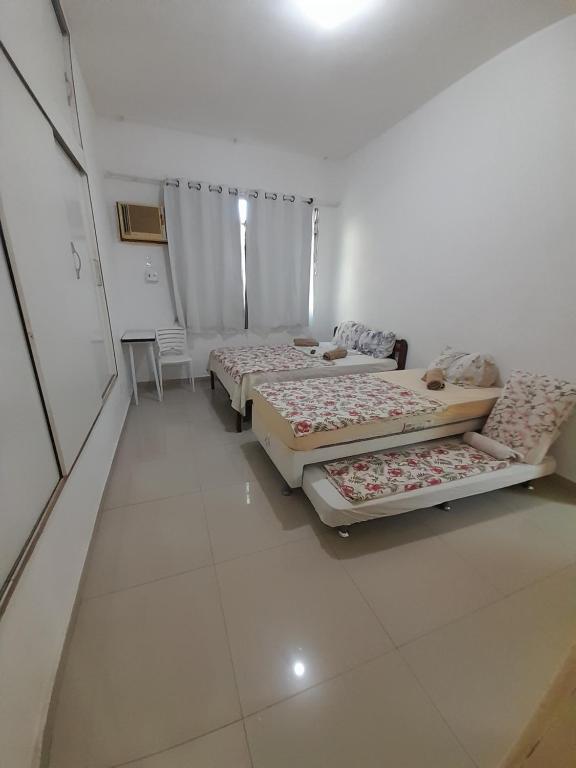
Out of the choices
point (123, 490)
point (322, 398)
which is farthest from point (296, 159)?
point (123, 490)

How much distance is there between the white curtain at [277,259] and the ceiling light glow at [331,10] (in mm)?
2037

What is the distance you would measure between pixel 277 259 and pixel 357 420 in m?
3.06

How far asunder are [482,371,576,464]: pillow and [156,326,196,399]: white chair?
322 cm

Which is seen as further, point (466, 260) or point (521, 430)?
point (466, 260)

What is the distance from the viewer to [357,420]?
1.95 meters

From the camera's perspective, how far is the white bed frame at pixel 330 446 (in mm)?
1883

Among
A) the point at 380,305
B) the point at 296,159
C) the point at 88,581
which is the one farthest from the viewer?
the point at 296,159

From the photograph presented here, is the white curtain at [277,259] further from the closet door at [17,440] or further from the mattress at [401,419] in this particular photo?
the closet door at [17,440]

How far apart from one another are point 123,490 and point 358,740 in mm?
1814

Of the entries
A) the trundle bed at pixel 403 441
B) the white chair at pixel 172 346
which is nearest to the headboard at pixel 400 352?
the trundle bed at pixel 403 441

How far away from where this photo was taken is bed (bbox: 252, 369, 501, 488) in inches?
74.1

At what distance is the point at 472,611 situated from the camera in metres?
1.35

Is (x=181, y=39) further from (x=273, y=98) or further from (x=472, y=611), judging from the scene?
(x=472, y=611)

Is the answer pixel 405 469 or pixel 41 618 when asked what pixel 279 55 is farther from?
pixel 41 618
